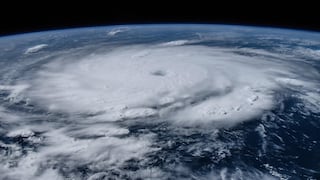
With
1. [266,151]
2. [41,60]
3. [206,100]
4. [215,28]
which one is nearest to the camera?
[266,151]

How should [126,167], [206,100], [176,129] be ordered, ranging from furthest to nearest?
[206,100] < [176,129] < [126,167]

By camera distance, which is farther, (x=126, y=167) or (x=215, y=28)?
(x=215, y=28)

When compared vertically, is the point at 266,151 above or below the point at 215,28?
below

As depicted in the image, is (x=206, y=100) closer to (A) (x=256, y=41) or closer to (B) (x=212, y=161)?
(B) (x=212, y=161)

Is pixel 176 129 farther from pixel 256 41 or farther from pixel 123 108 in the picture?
pixel 256 41

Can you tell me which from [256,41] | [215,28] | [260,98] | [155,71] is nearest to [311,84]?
[260,98]

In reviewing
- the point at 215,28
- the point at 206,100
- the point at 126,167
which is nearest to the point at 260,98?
the point at 206,100

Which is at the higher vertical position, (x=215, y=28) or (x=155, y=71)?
(x=215, y=28)
